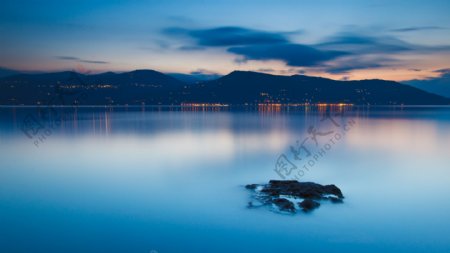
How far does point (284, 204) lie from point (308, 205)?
2.00 feet

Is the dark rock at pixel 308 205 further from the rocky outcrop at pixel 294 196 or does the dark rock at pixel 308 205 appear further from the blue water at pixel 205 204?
the blue water at pixel 205 204

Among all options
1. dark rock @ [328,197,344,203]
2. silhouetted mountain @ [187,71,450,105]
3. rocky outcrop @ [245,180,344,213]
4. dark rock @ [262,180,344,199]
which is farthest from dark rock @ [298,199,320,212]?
silhouetted mountain @ [187,71,450,105]

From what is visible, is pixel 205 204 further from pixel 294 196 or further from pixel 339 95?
pixel 339 95

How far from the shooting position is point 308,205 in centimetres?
905

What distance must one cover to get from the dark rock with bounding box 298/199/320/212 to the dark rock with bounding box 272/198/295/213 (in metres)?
0.27

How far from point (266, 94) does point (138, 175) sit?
187397mm

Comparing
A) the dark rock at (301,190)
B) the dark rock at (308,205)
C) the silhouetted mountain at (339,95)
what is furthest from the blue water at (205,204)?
the silhouetted mountain at (339,95)

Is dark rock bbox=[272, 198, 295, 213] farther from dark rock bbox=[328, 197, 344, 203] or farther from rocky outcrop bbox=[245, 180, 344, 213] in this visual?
dark rock bbox=[328, 197, 344, 203]

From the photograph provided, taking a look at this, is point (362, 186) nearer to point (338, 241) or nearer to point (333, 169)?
point (333, 169)

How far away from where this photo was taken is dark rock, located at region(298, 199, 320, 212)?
8984 mm

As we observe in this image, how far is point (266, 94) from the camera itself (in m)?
199

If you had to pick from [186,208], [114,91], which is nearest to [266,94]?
[114,91]

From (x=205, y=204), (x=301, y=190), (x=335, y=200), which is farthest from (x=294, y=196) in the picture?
(x=205, y=204)

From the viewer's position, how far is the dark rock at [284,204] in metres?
8.95
